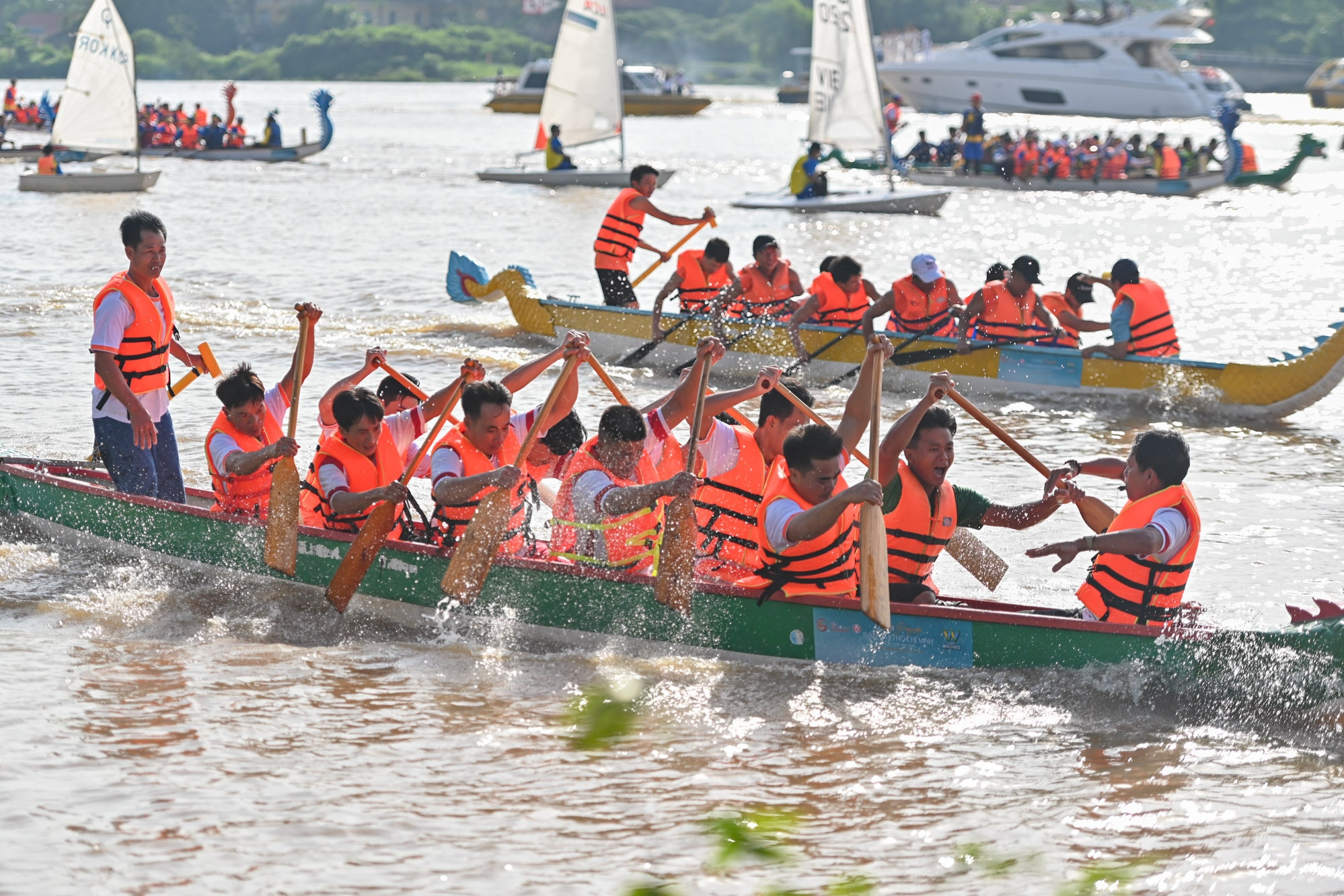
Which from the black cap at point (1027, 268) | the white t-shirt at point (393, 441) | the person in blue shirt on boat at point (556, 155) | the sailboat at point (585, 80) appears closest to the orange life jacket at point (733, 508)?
the white t-shirt at point (393, 441)

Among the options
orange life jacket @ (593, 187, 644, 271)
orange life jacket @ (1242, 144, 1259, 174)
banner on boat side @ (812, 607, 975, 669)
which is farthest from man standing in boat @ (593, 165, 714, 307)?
orange life jacket @ (1242, 144, 1259, 174)

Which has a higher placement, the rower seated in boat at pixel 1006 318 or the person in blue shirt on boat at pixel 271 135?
the person in blue shirt on boat at pixel 271 135

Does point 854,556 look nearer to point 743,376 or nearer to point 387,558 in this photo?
point 387,558

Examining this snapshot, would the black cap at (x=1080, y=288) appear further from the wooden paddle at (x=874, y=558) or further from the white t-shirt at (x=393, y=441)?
the wooden paddle at (x=874, y=558)

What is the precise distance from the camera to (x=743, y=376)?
44.5ft

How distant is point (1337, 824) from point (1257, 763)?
1.63 ft

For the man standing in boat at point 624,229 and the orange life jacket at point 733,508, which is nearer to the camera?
the orange life jacket at point 733,508

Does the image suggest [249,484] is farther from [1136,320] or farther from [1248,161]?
[1248,161]

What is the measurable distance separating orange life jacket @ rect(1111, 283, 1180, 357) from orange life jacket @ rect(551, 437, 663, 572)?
6194mm

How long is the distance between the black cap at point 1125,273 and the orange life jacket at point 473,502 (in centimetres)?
616

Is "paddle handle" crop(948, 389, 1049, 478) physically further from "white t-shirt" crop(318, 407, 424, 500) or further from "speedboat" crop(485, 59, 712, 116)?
"speedboat" crop(485, 59, 712, 116)

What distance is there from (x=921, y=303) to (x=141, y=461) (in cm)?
669

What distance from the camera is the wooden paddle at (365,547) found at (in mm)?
6848

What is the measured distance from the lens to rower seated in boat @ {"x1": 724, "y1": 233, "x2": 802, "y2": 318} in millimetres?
12891
